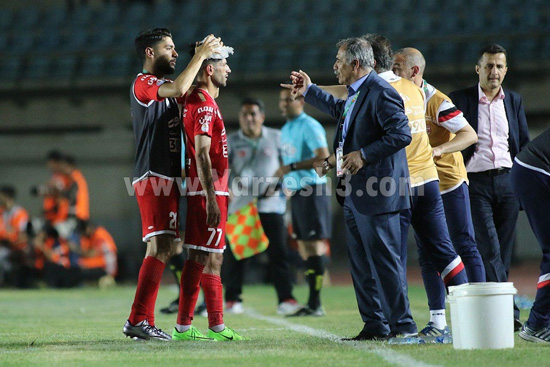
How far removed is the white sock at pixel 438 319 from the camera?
568 cm

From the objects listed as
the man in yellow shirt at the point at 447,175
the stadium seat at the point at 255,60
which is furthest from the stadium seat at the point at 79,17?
the man in yellow shirt at the point at 447,175

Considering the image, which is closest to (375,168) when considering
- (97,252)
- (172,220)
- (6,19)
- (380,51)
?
(380,51)

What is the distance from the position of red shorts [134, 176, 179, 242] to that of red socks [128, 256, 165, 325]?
18 centimetres

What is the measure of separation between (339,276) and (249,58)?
5653 mm

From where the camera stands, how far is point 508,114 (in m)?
6.75

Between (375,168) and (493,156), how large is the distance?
1.89 m

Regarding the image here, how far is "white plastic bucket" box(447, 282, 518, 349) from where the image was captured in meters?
4.59

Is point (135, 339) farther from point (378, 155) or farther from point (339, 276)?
point (339, 276)

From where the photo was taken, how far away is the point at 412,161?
5543 millimetres

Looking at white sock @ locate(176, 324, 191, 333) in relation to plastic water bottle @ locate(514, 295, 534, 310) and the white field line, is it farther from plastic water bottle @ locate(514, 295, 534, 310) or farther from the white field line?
plastic water bottle @ locate(514, 295, 534, 310)

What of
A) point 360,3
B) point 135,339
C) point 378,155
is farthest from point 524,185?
point 360,3

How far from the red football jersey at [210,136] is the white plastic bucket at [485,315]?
187 cm

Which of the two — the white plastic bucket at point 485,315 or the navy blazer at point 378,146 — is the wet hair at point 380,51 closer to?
the navy blazer at point 378,146

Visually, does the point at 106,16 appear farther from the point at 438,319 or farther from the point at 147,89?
the point at 438,319
